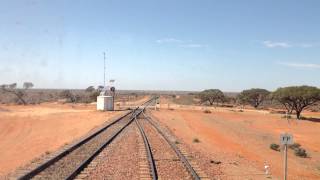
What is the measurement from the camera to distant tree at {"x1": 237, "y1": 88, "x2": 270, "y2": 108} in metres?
97.7

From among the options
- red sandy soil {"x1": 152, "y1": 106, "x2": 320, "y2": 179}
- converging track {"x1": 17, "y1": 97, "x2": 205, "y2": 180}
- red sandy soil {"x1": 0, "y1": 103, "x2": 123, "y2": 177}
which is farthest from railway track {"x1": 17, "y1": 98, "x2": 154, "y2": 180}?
red sandy soil {"x1": 152, "y1": 106, "x2": 320, "y2": 179}

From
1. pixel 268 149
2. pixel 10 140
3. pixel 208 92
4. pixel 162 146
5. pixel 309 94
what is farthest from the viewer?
pixel 208 92

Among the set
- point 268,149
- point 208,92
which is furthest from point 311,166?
point 208,92

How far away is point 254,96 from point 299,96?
34.2 metres

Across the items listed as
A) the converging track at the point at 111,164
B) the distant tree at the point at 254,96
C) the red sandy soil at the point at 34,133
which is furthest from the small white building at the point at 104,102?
the distant tree at the point at 254,96

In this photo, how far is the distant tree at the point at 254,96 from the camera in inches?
3844

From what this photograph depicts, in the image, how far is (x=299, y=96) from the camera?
209 ft

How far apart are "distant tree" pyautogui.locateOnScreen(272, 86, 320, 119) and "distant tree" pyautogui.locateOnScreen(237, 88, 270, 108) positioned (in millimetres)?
29572

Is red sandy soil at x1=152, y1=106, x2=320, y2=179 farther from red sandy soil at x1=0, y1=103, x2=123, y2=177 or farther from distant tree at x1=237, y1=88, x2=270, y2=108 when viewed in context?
distant tree at x1=237, y1=88, x2=270, y2=108

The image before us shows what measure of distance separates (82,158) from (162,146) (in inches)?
230

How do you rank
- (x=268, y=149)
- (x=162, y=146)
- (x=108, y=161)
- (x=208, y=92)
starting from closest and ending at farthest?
(x=108, y=161) → (x=162, y=146) → (x=268, y=149) → (x=208, y=92)

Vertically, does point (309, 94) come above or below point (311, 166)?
above

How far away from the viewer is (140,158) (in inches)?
796

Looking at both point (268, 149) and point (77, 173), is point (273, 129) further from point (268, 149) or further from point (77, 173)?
point (77, 173)
